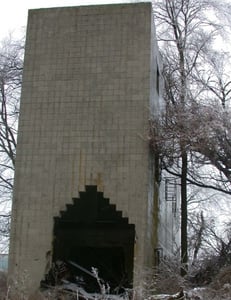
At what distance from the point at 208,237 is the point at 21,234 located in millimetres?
9991

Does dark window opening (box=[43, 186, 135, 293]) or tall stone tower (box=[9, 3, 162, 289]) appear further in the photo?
dark window opening (box=[43, 186, 135, 293])

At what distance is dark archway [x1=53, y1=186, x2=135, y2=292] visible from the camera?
21.7 m

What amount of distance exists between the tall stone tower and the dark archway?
2.1 inches

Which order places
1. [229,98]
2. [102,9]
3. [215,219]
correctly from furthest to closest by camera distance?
[215,219] < [229,98] < [102,9]

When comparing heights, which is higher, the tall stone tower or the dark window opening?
the tall stone tower

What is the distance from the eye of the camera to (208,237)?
86.8 ft

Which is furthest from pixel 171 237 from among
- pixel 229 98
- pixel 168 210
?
pixel 229 98

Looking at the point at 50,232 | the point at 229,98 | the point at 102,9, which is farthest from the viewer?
the point at 229,98

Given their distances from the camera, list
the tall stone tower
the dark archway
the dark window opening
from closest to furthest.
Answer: the tall stone tower < the dark window opening < the dark archway

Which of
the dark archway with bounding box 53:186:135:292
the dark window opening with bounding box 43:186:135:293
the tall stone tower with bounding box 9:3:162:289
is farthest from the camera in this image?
the dark archway with bounding box 53:186:135:292

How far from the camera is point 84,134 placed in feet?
65.8

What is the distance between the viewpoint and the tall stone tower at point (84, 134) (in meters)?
19.3

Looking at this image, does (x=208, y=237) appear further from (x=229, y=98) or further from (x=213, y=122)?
(x=213, y=122)

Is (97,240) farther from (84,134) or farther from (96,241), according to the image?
(84,134)
